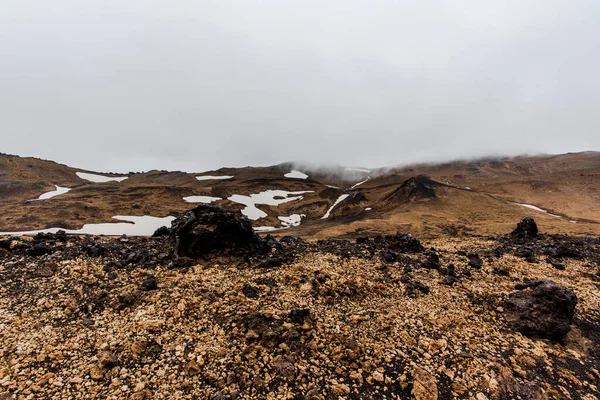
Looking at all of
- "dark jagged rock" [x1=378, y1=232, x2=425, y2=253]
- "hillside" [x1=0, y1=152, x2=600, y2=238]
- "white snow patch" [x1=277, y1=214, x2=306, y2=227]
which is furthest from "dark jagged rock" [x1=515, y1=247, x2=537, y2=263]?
"white snow patch" [x1=277, y1=214, x2=306, y2=227]

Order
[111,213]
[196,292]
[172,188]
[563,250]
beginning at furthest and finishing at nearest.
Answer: [172,188], [111,213], [563,250], [196,292]

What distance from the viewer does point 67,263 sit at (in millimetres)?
13664

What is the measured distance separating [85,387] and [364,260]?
13335 mm

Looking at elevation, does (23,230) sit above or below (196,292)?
below

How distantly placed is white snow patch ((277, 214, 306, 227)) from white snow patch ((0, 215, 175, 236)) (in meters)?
35.4

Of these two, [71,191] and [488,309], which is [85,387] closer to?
[488,309]

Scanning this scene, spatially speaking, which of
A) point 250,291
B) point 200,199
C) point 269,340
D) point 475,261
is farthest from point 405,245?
point 200,199

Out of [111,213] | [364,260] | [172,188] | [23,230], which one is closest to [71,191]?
[172,188]

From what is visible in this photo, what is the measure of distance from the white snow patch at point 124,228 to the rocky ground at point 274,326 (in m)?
57.1

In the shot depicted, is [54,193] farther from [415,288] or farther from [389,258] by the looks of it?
[415,288]

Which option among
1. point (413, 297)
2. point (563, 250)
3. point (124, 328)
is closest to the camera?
point (124, 328)

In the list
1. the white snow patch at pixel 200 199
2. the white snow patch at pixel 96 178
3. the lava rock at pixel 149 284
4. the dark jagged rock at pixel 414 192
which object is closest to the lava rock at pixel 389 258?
the lava rock at pixel 149 284

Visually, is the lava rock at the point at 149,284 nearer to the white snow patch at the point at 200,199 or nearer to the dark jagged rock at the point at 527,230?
the dark jagged rock at the point at 527,230

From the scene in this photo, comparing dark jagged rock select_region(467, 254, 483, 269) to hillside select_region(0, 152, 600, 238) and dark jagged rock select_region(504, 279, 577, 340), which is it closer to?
dark jagged rock select_region(504, 279, 577, 340)
